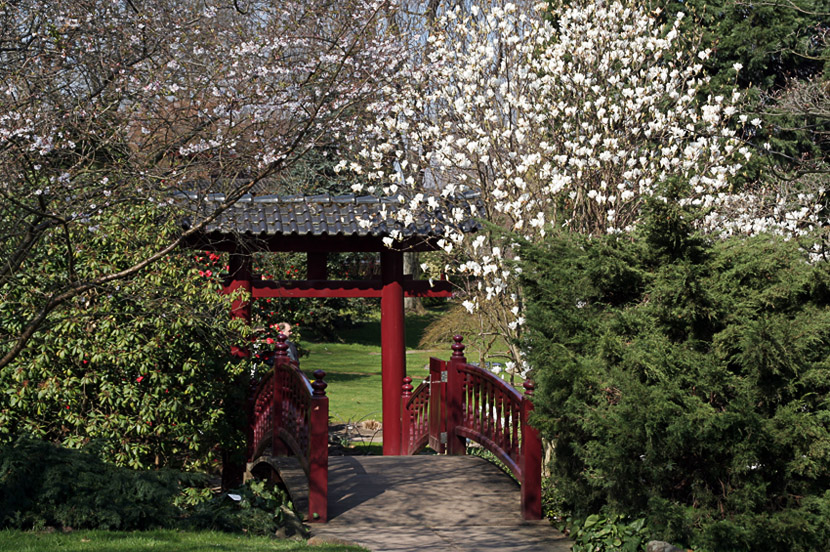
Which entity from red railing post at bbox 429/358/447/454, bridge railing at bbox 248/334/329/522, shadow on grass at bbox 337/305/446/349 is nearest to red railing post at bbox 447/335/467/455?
red railing post at bbox 429/358/447/454

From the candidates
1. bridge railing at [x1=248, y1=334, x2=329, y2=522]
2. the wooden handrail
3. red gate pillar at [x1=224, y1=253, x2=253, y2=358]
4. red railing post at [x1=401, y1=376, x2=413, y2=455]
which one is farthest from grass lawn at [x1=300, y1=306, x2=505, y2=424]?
bridge railing at [x1=248, y1=334, x2=329, y2=522]

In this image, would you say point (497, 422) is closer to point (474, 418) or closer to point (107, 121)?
point (474, 418)

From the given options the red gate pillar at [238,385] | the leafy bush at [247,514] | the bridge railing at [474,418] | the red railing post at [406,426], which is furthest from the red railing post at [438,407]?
the leafy bush at [247,514]

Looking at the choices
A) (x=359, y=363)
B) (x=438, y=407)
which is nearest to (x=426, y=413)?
(x=438, y=407)

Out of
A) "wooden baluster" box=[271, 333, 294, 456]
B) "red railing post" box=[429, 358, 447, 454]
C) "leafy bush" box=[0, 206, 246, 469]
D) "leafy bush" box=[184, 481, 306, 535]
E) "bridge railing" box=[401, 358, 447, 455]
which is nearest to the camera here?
"leafy bush" box=[184, 481, 306, 535]

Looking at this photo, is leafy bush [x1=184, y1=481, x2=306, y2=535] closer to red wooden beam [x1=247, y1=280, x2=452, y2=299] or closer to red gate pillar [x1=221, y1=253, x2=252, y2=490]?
red gate pillar [x1=221, y1=253, x2=252, y2=490]

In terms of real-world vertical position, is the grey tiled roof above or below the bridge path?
above

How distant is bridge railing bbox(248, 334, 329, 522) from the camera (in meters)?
7.59

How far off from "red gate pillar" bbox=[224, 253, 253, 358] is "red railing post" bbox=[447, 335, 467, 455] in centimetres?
307

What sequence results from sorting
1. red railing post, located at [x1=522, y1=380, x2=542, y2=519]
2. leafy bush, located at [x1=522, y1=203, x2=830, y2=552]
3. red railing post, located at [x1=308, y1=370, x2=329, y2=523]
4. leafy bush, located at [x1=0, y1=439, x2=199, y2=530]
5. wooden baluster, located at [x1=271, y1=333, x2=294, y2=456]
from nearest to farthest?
leafy bush, located at [x1=522, y1=203, x2=830, y2=552]
leafy bush, located at [x1=0, y1=439, x2=199, y2=530]
red railing post, located at [x1=308, y1=370, x2=329, y2=523]
red railing post, located at [x1=522, y1=380, x2=542, y2=519]
wooden baluster, located at [x1=271, y1=333, x2=294, y2=456]

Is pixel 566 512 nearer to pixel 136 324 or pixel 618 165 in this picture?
pixel 618 165

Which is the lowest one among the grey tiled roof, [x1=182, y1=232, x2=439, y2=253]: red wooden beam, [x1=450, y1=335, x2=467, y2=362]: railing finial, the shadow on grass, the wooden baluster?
the wooden baluster

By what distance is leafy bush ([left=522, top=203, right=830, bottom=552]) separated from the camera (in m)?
5.60

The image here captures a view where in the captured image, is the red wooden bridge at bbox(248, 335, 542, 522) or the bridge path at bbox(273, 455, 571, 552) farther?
the red wooden bridge at bbox(248, 335, 542, 522)
